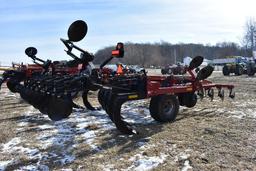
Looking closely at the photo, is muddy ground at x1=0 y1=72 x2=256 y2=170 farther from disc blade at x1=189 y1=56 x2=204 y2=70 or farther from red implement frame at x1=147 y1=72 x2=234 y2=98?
disc blade at x1=189 y1=56 x2=204 y2=70

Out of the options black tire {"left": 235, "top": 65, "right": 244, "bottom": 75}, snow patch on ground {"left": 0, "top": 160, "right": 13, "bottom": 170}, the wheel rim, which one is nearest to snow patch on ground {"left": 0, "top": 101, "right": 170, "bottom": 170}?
snow patch on ground {"left": 0, "top": 160, "right": 13, "bottom": 170}

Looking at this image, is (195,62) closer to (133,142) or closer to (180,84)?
(180,84)

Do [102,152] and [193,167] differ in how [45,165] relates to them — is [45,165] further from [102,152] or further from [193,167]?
[193,167]

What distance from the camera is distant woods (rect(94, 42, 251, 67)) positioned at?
97500 mm

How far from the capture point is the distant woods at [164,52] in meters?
97.5

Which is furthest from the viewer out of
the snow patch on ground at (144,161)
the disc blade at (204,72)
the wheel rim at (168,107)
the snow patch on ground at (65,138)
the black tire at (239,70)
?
the black tire at (239,70)

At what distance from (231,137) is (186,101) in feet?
10.4

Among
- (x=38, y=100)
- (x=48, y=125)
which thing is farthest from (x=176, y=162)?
(x=48, y=125)

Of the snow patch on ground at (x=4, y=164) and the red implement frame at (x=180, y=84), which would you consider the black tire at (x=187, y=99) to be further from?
the snow patch on ground at (x=4, y=164)

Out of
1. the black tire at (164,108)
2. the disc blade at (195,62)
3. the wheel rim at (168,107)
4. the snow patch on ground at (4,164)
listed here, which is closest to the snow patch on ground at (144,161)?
the snow patch on ground at (4,164)

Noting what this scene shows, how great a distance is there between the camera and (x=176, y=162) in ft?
19.0

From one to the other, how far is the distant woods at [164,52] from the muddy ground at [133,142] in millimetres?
71234

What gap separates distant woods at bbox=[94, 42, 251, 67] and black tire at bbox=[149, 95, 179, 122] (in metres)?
71.7

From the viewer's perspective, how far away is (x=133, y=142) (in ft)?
23.2
